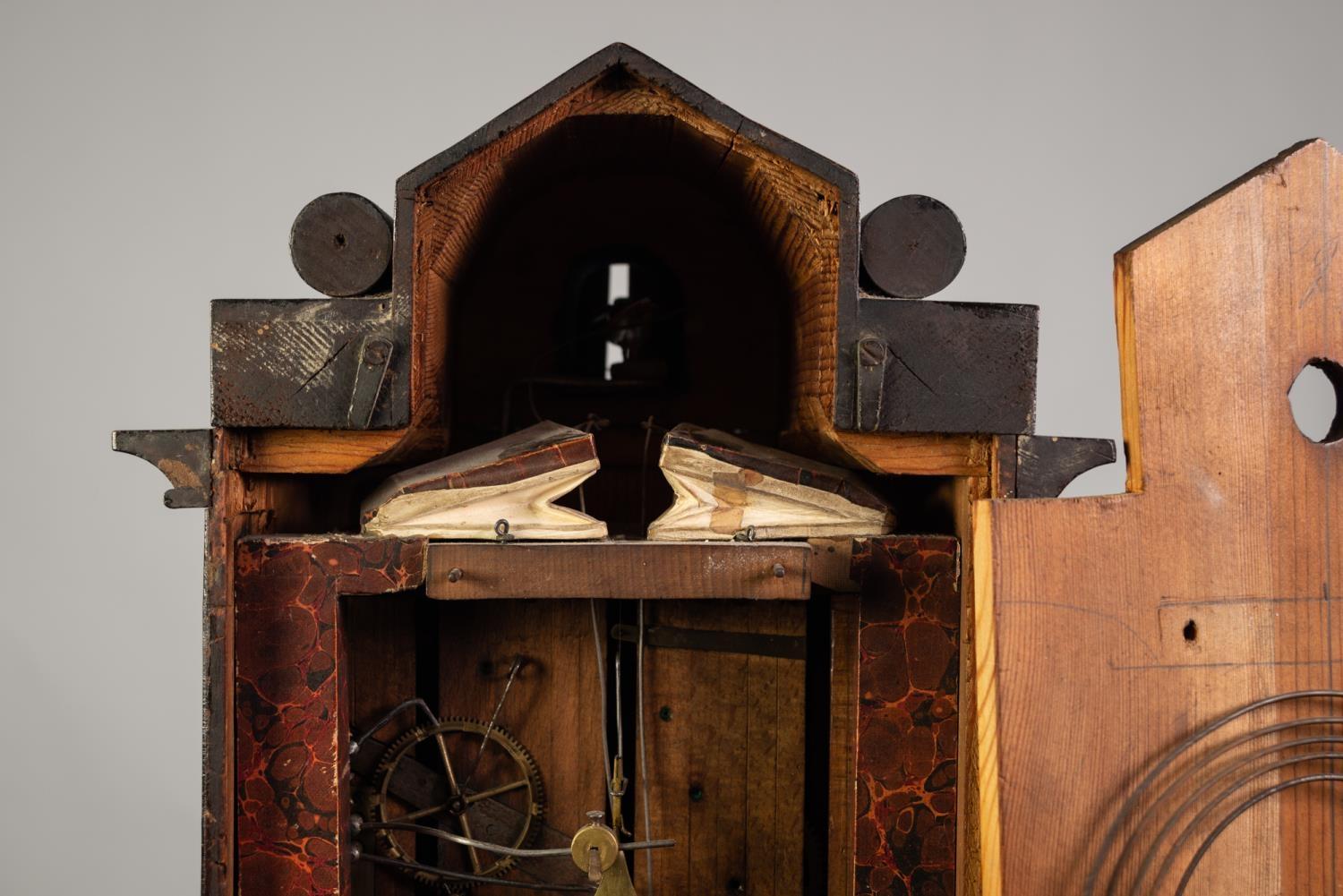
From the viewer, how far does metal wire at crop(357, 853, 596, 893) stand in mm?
1770

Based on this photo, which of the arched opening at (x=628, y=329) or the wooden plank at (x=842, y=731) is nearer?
the wooden plank at (x=842, y=731)

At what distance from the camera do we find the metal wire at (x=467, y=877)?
1770 millimetres

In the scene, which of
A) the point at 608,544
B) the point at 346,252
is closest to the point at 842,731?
the point at 608,544

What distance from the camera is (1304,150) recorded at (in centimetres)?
136

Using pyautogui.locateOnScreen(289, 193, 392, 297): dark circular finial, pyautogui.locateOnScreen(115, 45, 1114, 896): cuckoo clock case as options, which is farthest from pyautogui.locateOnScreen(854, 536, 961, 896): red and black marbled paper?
pyautogui.locateOnScreen(289, 193, 392, 297): dark circular finial

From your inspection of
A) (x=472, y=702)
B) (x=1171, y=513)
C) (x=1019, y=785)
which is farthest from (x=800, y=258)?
(x=472, y=702)

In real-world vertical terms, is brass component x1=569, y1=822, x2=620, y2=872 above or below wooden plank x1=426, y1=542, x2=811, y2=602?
below

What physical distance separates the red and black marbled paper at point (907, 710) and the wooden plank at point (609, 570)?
0.54ft

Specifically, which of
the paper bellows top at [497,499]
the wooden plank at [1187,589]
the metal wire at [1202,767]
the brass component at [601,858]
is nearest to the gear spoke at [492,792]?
the brass component at [601,858]

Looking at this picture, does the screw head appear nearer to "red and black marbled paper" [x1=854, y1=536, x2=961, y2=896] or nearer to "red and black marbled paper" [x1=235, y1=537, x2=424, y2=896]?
"red and black marbled paper" [x1=854, y1=536, x2=961, y2=896]

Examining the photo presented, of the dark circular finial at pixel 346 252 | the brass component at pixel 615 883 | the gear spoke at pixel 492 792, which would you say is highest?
the dark circular finial at pixel 346 252

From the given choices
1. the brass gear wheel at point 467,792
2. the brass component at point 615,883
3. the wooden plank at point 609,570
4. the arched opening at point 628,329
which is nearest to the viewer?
the wooden plank at point 609,570

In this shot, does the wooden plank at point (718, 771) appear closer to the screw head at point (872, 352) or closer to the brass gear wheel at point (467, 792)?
the brass gear wheel at point (467, 792)

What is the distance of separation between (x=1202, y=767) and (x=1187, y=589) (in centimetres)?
18
